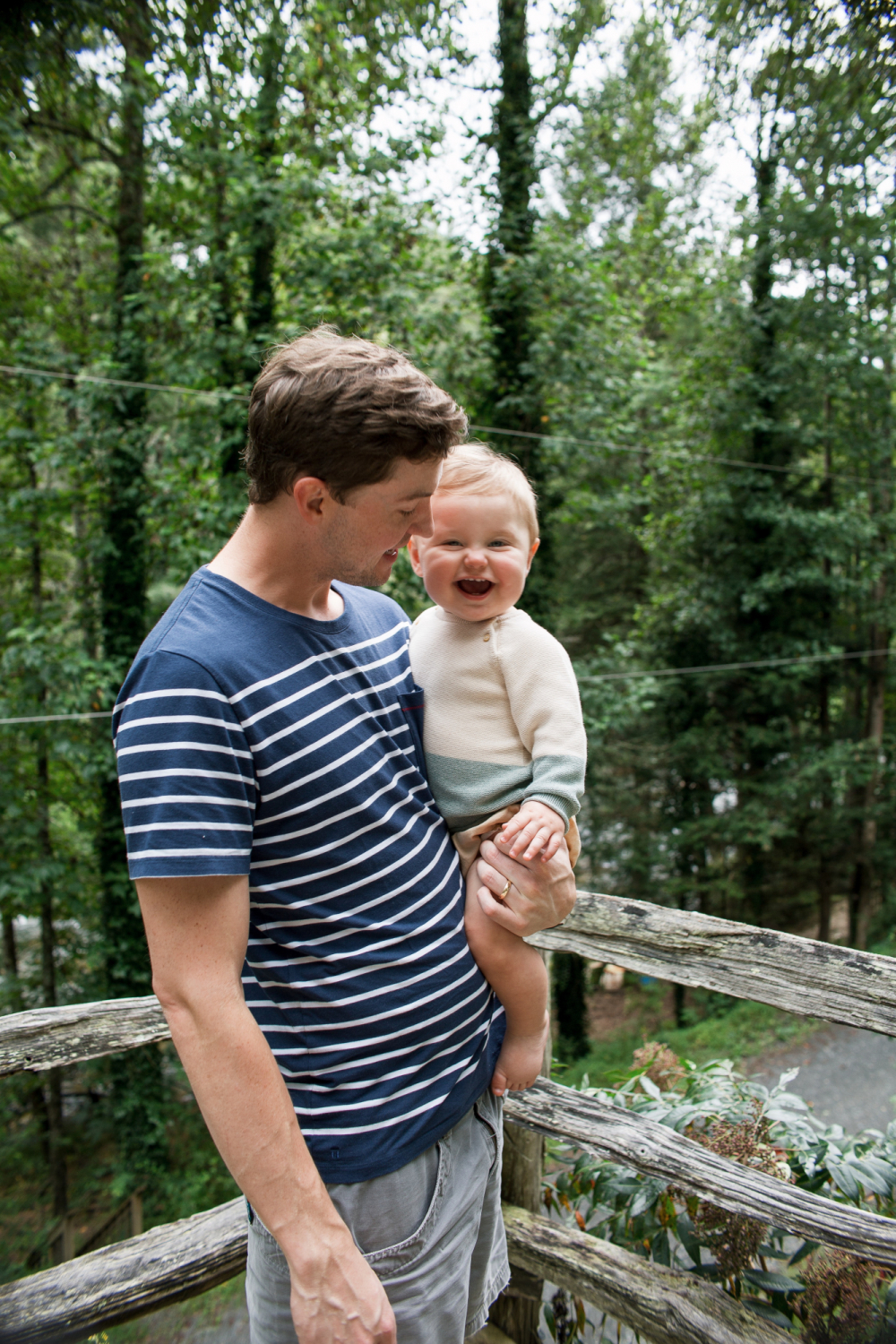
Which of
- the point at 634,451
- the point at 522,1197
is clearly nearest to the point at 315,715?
the point at 522,1197

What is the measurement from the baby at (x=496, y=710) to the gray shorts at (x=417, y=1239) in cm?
15

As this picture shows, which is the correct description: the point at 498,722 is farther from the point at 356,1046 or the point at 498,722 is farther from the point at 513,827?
the point at 356,1046

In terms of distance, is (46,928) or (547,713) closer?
(547,713)

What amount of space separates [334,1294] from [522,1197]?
1095 mm

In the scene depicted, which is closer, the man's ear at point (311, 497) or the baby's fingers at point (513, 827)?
the man's ear at point (311, 497)

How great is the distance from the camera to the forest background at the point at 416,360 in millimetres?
7086

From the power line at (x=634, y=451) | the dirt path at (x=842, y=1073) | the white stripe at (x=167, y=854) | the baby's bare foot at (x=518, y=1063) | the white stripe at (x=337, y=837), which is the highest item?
the power line at (x=634, y=451)

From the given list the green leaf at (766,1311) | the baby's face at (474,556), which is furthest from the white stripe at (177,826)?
the green leaf at (766,1311)

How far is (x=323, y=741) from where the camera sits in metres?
0.93

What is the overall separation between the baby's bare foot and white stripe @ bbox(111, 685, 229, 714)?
729mm

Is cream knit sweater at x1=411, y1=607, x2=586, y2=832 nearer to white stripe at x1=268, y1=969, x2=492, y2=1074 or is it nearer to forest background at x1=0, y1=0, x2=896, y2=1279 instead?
white stripe at x1=268, y1=969, x2=492, y2=1074

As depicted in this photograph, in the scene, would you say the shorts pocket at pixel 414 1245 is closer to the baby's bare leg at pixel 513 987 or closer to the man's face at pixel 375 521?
the baby's bare leg at pixel 513 987

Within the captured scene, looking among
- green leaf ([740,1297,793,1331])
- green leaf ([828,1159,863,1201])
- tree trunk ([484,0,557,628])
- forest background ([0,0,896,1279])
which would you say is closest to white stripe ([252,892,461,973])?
green leaf ([740,1297,793,1331])

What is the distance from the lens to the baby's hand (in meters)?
1.09
